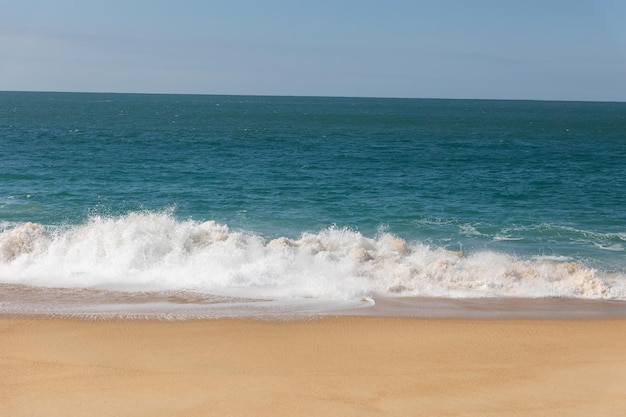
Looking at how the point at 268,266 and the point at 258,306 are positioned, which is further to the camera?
the point at 268,266

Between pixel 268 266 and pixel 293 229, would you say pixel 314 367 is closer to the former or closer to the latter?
pixel 268 266

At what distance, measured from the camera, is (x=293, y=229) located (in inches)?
848

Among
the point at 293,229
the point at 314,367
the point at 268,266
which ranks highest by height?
the point at 293,229

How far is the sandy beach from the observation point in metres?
9.66

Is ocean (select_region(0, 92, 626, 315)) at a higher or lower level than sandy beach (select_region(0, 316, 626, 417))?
higher

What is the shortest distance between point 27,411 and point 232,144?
3739 cm

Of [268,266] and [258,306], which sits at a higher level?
[268,266]

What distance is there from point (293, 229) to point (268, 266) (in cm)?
491

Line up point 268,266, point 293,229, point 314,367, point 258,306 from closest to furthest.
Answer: point 314,367 → point 258,306 → point 268,266 → point 293,229

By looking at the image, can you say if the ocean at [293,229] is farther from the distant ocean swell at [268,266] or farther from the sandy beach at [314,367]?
the sandy beach at [314,367]

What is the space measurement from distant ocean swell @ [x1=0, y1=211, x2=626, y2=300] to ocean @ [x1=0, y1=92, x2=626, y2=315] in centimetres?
5

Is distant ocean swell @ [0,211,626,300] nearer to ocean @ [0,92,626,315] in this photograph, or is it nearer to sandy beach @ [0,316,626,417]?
ocean @ [0,92,626,315]

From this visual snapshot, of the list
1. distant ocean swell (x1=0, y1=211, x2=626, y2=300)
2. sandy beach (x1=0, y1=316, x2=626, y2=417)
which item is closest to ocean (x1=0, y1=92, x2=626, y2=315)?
distant ocean swell (x1=0, y1=211, x2=626, y2=300)

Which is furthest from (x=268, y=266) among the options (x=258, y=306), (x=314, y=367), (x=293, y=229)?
(x=314, y=367)
